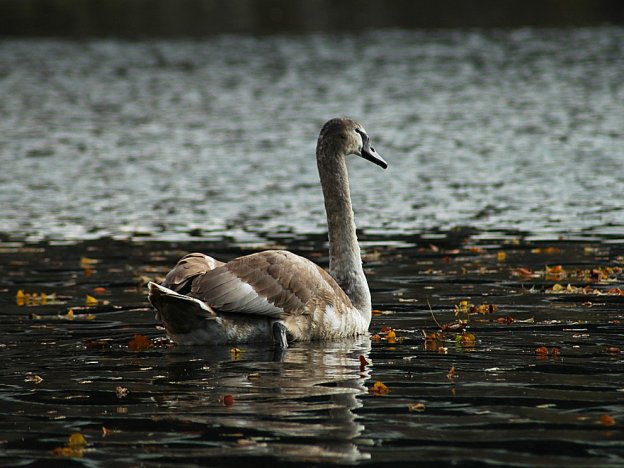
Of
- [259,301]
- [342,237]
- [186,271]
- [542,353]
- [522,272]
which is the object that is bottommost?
[542,353]

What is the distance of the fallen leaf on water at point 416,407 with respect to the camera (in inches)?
392

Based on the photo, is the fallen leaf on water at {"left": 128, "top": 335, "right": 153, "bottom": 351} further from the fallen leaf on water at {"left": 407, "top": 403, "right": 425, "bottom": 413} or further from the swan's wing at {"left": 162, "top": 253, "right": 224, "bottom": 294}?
the fallen leaf on water at {"left": 407, "top": 403, "right": 425, "bottom": 413}

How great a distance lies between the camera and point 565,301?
15078 mm

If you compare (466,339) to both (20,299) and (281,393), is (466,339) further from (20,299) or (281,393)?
(20,299)

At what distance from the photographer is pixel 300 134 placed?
38250 millimetres

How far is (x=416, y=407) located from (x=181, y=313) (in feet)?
10.6

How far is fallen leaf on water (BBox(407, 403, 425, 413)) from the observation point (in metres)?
9.96

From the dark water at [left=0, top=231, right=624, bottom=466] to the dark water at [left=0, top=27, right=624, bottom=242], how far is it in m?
4.79

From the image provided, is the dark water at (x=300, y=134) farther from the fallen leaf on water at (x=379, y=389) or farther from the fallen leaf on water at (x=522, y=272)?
the fallen leaf on water at (x=379, y=389)

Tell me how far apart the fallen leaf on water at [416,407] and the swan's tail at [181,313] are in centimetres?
285

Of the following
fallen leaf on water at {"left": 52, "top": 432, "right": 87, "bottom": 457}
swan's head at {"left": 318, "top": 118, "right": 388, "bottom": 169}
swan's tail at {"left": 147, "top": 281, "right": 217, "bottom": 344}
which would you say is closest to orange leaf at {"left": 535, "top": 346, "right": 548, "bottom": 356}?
swan's tail at {"left": 147, "top": 281, "right": 217, "bottom": 344}

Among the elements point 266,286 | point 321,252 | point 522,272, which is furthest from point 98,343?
point 321,252

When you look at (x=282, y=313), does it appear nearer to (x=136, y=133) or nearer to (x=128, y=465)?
(x=128, y=465)

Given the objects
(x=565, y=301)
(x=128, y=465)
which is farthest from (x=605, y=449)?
(x=565, y=301)
